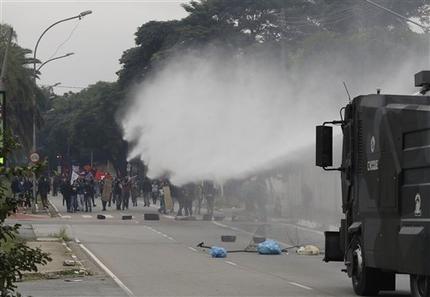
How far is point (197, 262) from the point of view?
22.5 meters

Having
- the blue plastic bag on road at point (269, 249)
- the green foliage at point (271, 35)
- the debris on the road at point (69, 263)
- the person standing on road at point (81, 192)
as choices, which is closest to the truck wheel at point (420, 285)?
the debris on the road at point (69, 263)

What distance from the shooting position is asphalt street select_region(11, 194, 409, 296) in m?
16.5

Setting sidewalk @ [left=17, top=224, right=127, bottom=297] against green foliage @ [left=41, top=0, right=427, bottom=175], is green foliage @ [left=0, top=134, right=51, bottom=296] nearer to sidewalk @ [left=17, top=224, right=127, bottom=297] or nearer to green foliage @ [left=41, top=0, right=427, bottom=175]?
sidewalk @ [left=17, top=224, right=127, bottom=297]

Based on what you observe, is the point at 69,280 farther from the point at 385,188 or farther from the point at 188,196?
the point at 188,196

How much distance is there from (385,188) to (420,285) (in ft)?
4.72

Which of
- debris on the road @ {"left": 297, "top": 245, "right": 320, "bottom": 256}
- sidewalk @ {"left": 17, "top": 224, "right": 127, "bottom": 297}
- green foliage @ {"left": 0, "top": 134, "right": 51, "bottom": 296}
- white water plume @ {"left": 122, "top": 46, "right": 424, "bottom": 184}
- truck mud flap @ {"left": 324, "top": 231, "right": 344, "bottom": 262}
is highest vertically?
white water plume @ {"left": 122, "top": 46, "right": 424, "bottom": 184}

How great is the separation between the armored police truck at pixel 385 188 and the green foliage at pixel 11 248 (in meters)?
5.47

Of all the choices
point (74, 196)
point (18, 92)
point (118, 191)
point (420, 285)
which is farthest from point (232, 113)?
point (420, 285)

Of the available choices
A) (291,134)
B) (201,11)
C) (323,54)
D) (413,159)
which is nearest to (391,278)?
(413,159)

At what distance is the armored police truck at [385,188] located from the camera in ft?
41.0

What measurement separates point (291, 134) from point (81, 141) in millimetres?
74286

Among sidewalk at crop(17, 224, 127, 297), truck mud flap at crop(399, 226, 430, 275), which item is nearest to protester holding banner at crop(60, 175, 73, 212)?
sidewalk at crop(17, 224, 127, 297)

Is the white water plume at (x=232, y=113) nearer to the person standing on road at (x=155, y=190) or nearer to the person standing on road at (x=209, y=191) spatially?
the person standing on road at (x=209, y=191)

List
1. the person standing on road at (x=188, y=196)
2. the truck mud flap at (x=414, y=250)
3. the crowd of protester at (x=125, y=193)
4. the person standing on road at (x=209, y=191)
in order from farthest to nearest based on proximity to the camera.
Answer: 1. the crowd of protester at (x=125, y=193)
2. the person standing on road at (x=188, y=196)
3. the person standing on road at (x=209, y=191)
4. the truck mud flap at (x=414, y=250)
